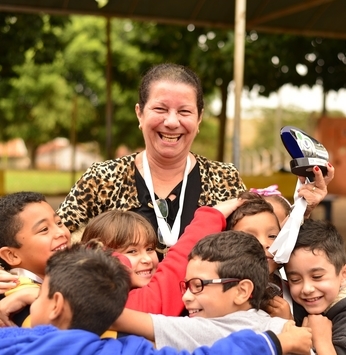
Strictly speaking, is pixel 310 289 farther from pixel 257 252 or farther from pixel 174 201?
pixel 174 201

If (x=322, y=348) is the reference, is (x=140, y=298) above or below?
above

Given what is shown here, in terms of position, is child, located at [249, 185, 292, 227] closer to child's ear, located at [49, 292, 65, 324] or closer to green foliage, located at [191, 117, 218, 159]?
child's ear, located at [49, 292, 65, 324]

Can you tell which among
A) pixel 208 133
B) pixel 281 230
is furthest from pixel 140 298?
pixel 208 133

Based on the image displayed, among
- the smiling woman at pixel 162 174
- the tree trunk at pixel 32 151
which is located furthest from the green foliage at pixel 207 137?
the smiling woman at pixel 162 174

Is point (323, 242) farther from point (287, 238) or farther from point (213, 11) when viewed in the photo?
point (213, 11)

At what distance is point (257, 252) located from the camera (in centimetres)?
251

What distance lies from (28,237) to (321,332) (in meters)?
1.24

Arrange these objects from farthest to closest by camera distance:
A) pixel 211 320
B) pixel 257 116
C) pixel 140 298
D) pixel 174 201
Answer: pixel 257 116 < pixel 174 201 < pixel 140 298 < pixel 211 320

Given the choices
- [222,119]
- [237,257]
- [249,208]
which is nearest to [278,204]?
[249,208]

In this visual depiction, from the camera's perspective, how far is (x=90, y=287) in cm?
212

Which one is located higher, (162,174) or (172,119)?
(172,119)

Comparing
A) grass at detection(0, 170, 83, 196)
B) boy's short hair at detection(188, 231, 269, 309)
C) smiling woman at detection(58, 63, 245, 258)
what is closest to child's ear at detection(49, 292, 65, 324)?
boy's short hair at detection(188, 231, 269, 309)

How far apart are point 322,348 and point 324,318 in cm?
16

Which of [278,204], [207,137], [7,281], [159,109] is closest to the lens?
[7,281]
